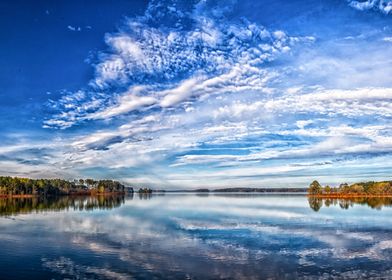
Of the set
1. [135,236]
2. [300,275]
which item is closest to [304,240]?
[300,275]

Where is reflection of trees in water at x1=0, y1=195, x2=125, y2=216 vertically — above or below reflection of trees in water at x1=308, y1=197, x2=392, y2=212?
above

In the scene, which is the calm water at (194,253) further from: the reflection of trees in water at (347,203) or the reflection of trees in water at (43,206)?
the reflection of trees in water at (347,203)

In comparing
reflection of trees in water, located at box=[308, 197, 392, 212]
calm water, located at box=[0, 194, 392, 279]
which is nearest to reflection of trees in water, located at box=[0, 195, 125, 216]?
calm water, located at box=[0, 194, 392, 279]

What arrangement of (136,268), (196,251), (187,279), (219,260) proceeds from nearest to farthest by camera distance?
(187,279), (136,268), (219,260), (196,251)

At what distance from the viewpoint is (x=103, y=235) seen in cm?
3844

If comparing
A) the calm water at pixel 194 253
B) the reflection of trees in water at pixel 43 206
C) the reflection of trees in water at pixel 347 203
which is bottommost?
the reflection of trees in water at pixel 347 203

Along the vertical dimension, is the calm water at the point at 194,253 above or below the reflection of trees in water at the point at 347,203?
above

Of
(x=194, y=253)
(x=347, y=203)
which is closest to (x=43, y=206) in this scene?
(x=194, y=253)

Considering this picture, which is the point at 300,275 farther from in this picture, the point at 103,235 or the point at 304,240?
the point at 103,235

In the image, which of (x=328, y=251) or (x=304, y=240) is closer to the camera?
(x=328, y=251)

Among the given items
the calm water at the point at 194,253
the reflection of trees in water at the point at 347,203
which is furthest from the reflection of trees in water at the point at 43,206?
the reflection of trees in water at the point at 347,203

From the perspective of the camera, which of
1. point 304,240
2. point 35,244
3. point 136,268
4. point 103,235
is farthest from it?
point 103,235

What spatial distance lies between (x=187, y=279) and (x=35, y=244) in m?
17.8

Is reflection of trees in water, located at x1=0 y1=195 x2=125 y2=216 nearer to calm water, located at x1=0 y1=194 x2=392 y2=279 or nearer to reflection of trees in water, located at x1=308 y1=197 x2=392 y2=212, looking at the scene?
calm water, located at x1=0 y1=194 x2=392 y2=279
